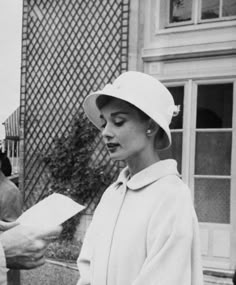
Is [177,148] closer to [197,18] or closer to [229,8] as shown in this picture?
[197,18]

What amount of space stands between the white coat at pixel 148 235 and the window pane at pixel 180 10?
187 inches

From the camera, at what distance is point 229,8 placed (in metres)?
6.21

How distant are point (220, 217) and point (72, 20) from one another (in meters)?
3.16

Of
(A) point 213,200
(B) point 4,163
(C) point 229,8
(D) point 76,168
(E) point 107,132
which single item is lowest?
(A) point 213,200

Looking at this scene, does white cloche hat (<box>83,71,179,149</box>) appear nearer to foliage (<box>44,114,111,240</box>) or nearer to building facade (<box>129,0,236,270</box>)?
building facade (<box>129,0,236,270</box>)

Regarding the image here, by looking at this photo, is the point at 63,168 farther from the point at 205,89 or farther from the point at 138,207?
the point at 138,207

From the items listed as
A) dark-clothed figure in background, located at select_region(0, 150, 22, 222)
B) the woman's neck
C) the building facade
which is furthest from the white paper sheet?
the building facade

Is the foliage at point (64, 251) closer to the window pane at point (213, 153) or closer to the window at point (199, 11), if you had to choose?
the window pane at point (213, 153)

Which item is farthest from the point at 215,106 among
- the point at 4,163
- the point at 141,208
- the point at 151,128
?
the point at 141,208

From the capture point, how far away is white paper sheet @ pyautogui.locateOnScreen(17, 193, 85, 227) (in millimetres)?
1846

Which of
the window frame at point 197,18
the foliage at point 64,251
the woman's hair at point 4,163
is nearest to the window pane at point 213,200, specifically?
the foliage at point 64,251

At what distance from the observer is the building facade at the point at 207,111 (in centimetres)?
609

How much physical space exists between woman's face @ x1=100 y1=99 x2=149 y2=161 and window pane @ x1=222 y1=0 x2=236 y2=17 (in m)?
4.51

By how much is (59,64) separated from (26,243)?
580cm
